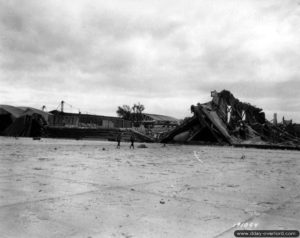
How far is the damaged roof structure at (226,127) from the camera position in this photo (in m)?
Answer: 30.4

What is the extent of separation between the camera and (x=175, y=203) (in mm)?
4934

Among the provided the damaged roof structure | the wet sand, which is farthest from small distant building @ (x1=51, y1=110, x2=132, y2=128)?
the wet sand

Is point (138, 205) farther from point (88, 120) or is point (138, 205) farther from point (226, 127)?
point (88, 120)

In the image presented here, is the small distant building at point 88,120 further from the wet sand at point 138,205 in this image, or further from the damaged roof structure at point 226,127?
the wet sand at point 138,205

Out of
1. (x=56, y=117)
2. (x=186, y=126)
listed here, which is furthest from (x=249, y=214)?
(x=56, y=117)

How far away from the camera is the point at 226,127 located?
31.8 meters

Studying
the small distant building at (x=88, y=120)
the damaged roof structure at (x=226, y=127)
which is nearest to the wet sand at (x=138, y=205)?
the damaged roof structure at (x=226, y=127)

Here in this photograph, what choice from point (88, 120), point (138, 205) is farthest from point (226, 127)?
point (88, 120)

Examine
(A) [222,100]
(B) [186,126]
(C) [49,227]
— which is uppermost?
(A) [222,100]

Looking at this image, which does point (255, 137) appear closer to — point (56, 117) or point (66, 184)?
point (66, 184)

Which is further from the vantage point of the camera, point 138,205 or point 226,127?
point 226,127

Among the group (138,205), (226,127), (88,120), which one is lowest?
(138,205)

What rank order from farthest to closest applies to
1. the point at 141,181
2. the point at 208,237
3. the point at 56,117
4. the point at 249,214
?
the point at 56,117 → the point at 141,181 → the point at 249,214 → the point at 208,237

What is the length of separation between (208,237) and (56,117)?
54276mm
